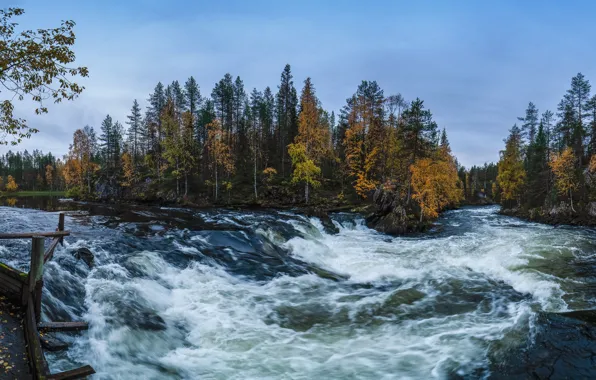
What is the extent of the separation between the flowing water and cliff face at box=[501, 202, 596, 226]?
19059 millimetres

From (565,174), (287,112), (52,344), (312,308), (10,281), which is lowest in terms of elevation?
(312,308)

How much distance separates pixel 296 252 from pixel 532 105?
7149 centimetres

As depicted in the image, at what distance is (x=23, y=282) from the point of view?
784cm

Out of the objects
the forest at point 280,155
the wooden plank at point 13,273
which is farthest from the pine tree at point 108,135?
the wooden plank at point 13,273

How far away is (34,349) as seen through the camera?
20.0 feet

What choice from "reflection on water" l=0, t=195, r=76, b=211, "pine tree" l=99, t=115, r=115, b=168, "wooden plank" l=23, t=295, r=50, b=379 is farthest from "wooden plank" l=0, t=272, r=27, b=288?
"pine tree" l=99, t=115, r=115, b=168

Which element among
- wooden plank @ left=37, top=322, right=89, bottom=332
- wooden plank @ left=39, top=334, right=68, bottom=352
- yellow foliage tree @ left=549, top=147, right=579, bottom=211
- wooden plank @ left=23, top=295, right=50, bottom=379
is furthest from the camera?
yellow foliage tree @ left=549, top=147, right=579, bottom=211

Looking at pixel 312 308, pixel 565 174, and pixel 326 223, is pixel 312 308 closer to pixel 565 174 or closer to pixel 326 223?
pixel 326 223

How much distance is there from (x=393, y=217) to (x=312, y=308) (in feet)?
64.7

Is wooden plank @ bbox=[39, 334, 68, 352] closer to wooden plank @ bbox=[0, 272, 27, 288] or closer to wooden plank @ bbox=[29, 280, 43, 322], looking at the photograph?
wooden plank @ bbox=[29, 280, 43, 322]

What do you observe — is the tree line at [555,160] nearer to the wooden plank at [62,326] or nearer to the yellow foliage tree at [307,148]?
the yellow foliage tree at [307,148]

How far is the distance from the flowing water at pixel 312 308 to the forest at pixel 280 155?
18.5 meters

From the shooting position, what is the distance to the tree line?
130ft

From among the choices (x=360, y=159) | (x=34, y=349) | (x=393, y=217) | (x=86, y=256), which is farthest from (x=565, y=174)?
(x=34, y=349)
